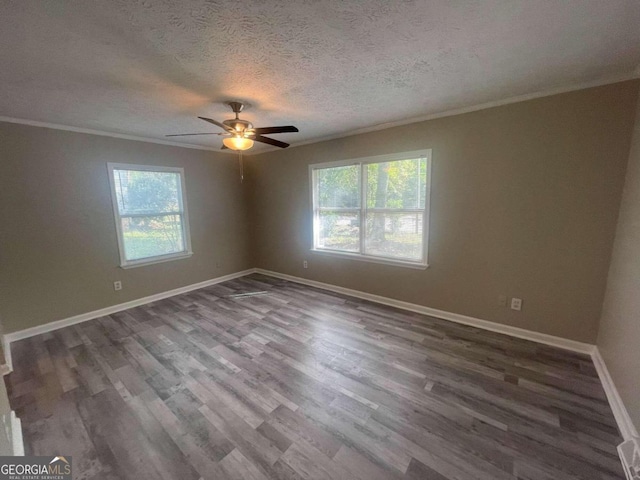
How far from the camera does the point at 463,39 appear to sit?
1547mm

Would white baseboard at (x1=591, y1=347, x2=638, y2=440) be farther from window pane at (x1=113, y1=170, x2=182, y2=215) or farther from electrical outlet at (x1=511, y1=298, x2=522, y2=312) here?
window pane at (x1=113, y1=170, x2=182, y2=215)

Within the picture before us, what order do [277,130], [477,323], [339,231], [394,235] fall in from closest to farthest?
[277,130] → [477,323] → [394,235] → [339,231]

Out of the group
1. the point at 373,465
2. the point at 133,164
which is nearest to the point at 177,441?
the point at 373,465

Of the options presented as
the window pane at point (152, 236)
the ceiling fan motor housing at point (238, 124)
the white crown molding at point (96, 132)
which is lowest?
the window pane at point (152, 236)

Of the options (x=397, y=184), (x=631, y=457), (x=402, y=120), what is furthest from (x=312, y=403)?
(x=402, y=120)

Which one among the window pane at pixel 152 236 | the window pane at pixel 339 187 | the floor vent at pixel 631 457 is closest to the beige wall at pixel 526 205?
the window pane at pixel 339 187

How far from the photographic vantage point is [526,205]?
252 centimetres

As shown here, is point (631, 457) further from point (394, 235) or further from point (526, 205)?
point (394, 235)

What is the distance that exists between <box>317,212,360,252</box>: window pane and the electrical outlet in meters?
1.96

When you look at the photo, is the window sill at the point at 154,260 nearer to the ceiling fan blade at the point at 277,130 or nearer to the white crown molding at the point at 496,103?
the ceiling fan blade at the point at 277,130

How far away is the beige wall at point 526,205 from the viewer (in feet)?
7.16

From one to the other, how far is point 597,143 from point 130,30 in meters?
3.52

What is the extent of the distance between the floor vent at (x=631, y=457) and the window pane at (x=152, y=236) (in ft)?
16.7

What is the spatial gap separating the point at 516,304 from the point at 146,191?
16.6 ft
